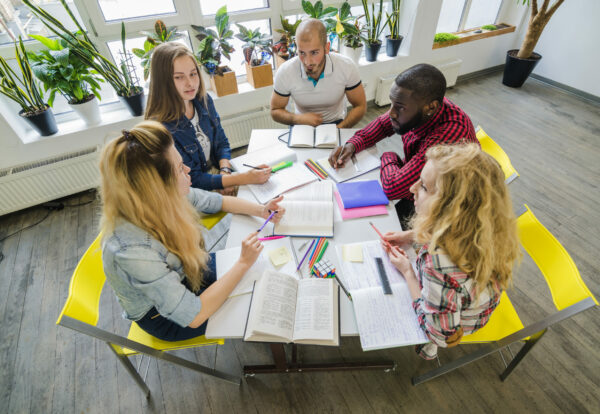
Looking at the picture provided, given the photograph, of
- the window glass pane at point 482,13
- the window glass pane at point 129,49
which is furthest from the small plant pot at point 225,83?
the window glass pane at point 482,13

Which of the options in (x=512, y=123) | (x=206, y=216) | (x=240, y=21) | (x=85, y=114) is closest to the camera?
(x=206, y=216)

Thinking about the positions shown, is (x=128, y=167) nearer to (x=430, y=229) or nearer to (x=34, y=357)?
(x=430, y=229)

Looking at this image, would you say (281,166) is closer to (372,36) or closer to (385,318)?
(385,318)

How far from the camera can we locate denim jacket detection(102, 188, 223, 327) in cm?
93

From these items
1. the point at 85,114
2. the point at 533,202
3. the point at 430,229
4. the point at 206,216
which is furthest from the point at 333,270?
the point at 85,114

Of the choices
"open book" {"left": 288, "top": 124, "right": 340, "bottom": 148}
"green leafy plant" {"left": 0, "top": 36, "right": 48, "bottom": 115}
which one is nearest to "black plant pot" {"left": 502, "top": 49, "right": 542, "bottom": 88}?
"open book" {"left": 288, "top": 124, "right": 340, "bottom": 148}

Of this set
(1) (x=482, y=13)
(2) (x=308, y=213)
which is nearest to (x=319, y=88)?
(2) (x=308, y=213)

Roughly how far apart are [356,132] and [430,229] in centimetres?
103

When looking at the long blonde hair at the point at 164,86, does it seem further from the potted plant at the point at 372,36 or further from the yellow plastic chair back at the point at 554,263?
the potted plant at the point at 372,36

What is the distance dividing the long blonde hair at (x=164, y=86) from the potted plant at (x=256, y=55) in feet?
3.82

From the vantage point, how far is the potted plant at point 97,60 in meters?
2.01

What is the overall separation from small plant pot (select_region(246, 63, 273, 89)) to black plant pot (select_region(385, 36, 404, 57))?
4.86 feet

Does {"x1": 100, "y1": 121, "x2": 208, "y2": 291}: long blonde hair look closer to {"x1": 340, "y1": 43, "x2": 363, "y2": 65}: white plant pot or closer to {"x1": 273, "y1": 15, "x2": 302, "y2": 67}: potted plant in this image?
{"x1": 273, "y1": 15, "x2": 302, "y2": 67}: potted plant

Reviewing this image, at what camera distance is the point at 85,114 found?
241 centimetres
